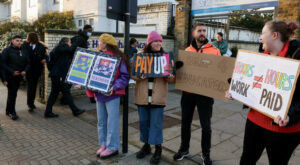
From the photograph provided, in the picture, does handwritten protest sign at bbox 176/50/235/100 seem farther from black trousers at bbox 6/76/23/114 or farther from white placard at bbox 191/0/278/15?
white placard at bbox 191/0/278/15

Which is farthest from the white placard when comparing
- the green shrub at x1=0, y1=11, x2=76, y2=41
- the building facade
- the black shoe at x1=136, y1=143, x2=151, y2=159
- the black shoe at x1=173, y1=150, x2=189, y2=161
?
the green shrub at x1=0, y1=11, x2=76, y2=41

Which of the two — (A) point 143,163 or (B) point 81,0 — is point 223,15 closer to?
(A) point 143,163

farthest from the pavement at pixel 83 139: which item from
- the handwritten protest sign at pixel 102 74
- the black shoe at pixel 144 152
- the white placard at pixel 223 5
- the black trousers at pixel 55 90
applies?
the white placard at pixel 223 5

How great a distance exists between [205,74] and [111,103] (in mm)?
1440

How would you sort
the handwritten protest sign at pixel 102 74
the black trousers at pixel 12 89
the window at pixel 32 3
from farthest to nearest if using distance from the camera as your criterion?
the window at pixel 32 3, the black trousers at pixel 12 89, the handwritten protest sign at pixel 102 74

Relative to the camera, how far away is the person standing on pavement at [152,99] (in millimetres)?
3395

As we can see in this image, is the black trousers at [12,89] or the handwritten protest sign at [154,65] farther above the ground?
the handwritten protest sign at [154,65]

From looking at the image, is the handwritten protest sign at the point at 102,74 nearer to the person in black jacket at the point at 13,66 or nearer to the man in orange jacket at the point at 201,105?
the man in orange jacket at the point at 201,105

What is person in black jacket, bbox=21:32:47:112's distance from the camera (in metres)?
6.11

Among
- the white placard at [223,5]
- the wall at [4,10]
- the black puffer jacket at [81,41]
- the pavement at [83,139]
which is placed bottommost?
the pavement at [83,139]

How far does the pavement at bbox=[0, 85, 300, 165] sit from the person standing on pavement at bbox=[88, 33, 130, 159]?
0.21 meters

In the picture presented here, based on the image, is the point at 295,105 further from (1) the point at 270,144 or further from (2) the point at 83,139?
(2) the point at 83,139

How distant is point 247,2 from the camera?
25.9ft

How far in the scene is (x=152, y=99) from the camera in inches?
133
